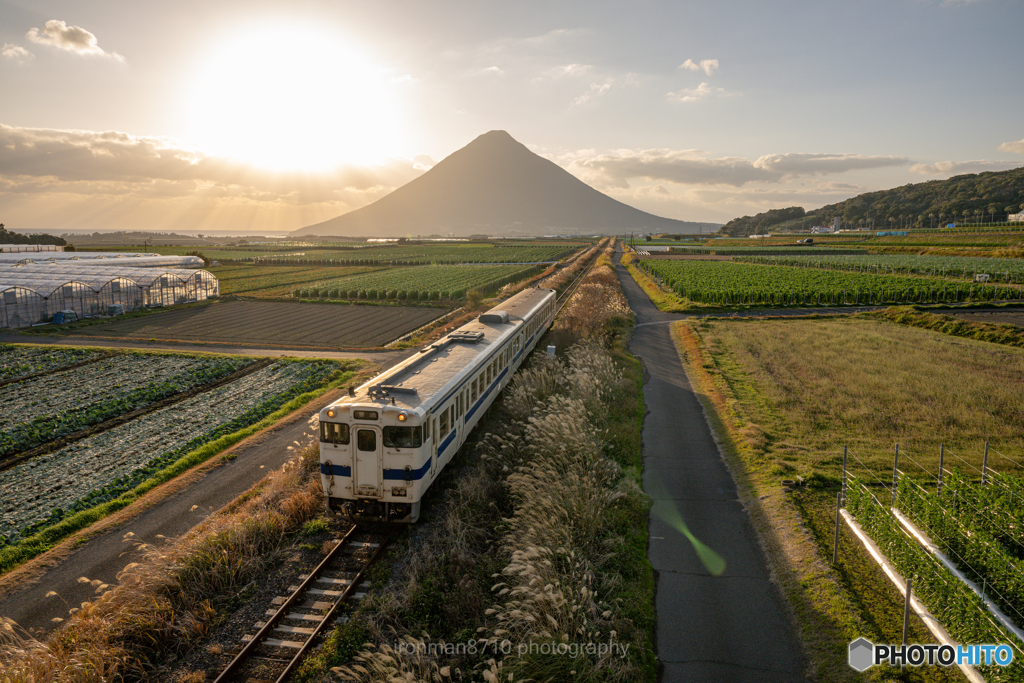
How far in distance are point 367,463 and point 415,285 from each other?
55.0 metres

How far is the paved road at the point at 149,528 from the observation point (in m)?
10.7

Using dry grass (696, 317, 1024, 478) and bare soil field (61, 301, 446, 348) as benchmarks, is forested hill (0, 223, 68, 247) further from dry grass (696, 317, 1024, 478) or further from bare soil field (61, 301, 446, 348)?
dry grass (696, 317, 1024, 478)

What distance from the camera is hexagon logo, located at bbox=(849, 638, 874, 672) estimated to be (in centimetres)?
819

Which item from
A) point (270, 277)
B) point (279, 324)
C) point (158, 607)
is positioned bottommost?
point (158, 607)

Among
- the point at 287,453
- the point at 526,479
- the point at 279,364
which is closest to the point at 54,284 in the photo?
the point at 279,364

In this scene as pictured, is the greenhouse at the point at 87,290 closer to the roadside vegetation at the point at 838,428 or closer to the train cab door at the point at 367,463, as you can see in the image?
the train cab door at the point at 367,463

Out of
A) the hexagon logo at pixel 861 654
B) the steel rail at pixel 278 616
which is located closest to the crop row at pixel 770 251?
the hexagon logo at pixel 861 654

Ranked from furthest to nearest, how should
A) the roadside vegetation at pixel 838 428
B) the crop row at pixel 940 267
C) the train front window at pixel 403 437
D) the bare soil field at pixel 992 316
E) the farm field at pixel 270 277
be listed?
the farm field at pixel 270 277 → the crop row at pixel 940 267 → the bare soil field at pixel 992 316 → the train front window at pixel 403 437 → the roadside vegetation at pixel 838 428

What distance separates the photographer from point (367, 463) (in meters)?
11.3

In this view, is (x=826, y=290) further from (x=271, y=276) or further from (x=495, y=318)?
(x=271, y=276)

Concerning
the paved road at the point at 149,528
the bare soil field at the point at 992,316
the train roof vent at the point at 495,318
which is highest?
the train roof vent at the point at 495,318

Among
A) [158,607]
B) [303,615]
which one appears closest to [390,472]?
[303,615]

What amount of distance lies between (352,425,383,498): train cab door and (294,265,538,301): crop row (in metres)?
46.0

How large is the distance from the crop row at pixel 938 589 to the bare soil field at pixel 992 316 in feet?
124
